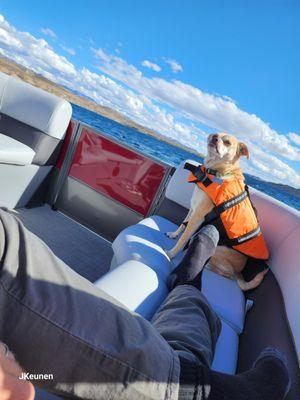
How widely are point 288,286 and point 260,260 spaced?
0.72 m

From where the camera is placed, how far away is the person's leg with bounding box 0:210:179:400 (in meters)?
0.93

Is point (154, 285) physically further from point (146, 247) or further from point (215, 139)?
point (215, 139)

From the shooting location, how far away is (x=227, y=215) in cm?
296

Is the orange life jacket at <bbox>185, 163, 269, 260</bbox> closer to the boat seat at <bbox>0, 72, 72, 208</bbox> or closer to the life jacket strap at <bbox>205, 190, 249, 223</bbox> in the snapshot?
the life jacket strap at <bbox>205, 190, 249, 223</bbox>

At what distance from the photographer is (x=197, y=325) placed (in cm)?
150

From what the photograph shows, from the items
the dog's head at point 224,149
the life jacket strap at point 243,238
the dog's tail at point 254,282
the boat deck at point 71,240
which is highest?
the dog's head at point 224,149

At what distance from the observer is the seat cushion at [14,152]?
3453 millimetres

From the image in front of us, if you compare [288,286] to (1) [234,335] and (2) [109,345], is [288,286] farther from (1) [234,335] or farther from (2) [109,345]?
(2) [109,345]

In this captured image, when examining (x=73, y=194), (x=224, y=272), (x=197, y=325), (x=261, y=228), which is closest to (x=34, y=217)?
(x=73, y=194)

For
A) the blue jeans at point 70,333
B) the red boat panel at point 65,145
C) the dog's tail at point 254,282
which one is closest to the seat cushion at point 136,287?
the blue jeans at point 70,333

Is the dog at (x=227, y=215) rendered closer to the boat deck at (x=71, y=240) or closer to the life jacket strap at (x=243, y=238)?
the life jacket strap at (x=243, y=238)

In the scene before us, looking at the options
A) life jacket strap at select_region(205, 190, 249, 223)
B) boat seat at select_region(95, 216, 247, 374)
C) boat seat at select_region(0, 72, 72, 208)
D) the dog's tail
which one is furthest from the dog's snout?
boat seat at select_region(0, 72, 72, 208)

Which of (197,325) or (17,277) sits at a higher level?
(17,277)

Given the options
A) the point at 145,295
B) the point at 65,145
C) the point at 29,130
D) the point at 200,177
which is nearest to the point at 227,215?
the point at 200,177
